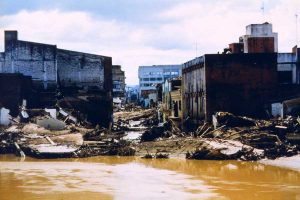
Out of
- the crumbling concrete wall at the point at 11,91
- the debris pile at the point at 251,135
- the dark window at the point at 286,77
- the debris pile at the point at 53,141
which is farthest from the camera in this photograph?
the crumbling concrete wall at the point at 11,91

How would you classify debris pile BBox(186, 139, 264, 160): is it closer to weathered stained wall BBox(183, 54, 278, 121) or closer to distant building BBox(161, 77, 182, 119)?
weathered stained wall BBox(183, 54, 278, 121)

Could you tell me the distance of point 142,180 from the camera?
74.0 ft

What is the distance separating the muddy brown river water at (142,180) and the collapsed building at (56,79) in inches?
646

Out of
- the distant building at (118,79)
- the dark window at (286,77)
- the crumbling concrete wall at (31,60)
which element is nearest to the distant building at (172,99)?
the dark window at (286,77)

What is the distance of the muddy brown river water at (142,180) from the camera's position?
18.9 metres

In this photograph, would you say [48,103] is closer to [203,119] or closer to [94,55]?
[94,55]

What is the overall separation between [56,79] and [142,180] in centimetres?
2935

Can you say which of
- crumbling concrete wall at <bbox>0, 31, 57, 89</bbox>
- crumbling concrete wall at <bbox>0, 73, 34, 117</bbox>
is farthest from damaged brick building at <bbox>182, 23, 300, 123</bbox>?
crumbling concrete wall at <bbox>0, 73, 34, 117</bbox>

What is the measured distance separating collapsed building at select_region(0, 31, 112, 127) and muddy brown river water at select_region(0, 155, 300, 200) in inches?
646

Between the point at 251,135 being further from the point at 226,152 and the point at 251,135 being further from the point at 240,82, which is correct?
the point at 240,82

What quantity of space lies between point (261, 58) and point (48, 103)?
71.8 ft

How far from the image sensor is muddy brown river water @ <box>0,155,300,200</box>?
1889 centimetres

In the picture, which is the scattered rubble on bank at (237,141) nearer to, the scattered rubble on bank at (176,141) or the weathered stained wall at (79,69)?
the scattered rubble on bank at (176,141)

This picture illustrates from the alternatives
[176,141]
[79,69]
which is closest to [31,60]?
[79,69]
